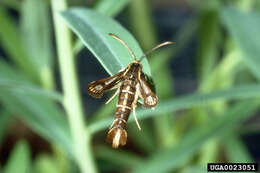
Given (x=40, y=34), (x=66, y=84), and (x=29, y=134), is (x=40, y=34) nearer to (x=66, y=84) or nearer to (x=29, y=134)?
(x=66, y=84)

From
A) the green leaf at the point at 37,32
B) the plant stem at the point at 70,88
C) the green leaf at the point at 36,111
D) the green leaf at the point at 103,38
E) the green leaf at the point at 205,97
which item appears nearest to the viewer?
the green leaf at the point at 103,38

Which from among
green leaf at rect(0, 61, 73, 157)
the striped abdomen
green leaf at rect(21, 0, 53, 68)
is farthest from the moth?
green leaf at rect(21, 0, 53, 68)

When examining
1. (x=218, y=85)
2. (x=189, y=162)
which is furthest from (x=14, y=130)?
(x=218, y=85)

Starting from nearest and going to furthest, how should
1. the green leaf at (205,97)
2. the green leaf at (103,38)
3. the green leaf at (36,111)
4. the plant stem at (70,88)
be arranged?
the green leaf at (103,38) → the plant stem at (70,88) → the green leaf at (205,97) → the green leaf at (36,111)

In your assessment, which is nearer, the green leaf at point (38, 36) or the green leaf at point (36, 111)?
the green leaf at point (36, 111)

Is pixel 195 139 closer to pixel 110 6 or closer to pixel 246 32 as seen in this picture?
pixel 246 32

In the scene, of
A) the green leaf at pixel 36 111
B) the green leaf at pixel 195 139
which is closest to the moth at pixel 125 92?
the green leaf at pixel 36 111

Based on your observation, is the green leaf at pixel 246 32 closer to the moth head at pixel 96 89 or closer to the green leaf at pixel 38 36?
the moth head at pixel 96 89
